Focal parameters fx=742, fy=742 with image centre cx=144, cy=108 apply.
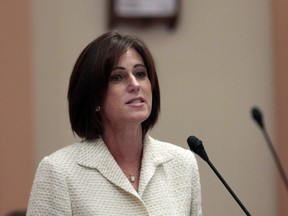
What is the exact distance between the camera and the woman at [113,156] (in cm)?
197

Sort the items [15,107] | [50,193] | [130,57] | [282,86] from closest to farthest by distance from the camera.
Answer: [50,193], [130,57], [15,107], [282,86]

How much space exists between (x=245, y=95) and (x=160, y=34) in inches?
19.9

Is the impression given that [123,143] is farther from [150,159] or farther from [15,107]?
[15,107]

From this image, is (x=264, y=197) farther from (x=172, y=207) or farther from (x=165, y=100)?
(x=172, y=207)

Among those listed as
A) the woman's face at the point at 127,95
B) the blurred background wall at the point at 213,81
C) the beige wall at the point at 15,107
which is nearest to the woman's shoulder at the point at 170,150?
the woman's face at the point at 127,95

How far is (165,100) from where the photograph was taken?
3.51m

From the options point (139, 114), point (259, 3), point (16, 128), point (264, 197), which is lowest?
point (264, 197)

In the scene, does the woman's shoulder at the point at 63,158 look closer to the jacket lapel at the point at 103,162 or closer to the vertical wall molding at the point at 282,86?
the jacket lapel at the point at 103,162

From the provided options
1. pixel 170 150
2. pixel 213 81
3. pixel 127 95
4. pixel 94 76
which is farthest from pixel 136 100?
pixel 213 81

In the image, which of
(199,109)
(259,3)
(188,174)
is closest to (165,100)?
(199,109)

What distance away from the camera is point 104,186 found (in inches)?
78.8

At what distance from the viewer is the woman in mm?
1967

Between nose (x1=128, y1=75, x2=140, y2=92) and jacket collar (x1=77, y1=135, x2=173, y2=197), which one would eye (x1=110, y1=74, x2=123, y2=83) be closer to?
nose (x1=128, y1=75, x2=140, y2=92)

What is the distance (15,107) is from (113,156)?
1182 millimetres
